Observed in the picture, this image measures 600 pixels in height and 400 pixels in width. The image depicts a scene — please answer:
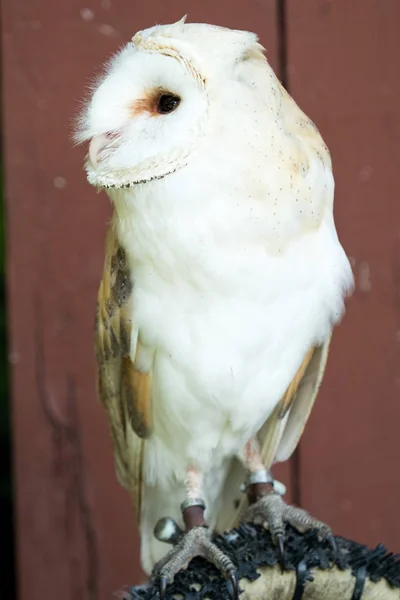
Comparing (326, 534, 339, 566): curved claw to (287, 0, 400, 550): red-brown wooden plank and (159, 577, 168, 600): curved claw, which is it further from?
(287, 0, 400, 550): red-brown wooden plank

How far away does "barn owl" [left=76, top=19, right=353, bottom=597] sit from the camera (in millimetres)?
987

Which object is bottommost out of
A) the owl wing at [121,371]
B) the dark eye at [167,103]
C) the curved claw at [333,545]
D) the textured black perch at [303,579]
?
the textured black perch at [303,579]

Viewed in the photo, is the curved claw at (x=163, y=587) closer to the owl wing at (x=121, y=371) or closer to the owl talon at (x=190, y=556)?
the owl talon at (x=190, y=556)

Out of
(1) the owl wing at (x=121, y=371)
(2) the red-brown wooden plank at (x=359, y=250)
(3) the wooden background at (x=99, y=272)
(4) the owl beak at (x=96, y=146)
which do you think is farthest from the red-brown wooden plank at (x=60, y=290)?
(4) the owl beak at (x=96, y=146)

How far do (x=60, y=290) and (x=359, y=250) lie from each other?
2.13 feet

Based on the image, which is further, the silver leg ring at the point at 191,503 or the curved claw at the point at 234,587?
the silver leg ring at the point at 191,503

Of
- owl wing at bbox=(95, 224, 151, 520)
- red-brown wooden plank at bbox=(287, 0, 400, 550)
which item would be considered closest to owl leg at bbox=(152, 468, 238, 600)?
owl wing at bbox=(95, 224, 151, 520)

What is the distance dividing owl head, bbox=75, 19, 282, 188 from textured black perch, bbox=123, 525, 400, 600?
49 centimetres

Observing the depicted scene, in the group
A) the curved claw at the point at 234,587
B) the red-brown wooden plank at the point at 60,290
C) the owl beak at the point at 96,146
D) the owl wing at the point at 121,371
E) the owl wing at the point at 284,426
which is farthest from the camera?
the red-brown wooden plank at the point at 60,290

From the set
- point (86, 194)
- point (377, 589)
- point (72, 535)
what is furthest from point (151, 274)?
point (72, 535)

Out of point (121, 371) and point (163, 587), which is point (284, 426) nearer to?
point (121, 371)

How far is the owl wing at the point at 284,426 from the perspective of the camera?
125 centimetres

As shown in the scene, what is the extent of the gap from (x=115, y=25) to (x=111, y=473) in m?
0.95

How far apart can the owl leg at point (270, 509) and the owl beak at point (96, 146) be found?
0.52 meters
